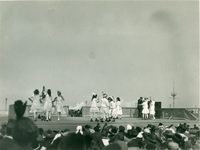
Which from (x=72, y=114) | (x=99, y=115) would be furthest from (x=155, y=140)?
(x=72, y=114)

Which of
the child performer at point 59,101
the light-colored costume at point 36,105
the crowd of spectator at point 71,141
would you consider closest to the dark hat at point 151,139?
the crowd of spectator at point 71,141

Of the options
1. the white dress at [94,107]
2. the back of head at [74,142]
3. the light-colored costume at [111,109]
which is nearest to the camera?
the back of head at [74,142]

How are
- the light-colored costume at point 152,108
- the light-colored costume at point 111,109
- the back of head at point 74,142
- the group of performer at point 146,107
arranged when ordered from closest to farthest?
the back of head at point 74,142
the light-colored costume at point 111,109
the group of performer at point 146,107
the light-colored costume at point 152,108

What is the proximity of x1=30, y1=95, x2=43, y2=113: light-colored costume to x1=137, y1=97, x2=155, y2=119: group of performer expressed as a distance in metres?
8.62

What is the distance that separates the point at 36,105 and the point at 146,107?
9190mm

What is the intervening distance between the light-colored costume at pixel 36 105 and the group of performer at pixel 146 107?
28.3ft

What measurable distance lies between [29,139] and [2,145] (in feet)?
6.22

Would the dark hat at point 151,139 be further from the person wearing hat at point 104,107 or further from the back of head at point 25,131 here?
the person wearing hat at point 104,107

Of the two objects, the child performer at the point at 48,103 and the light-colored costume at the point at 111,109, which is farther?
the light-colored costume at the point at 111,109

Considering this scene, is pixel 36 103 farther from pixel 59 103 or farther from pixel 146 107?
pixel 146 107

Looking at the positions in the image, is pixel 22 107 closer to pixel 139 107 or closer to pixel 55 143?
pixel 55 143

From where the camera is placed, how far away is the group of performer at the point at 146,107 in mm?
20438

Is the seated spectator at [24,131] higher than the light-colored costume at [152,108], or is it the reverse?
the seated spectator at [24,131]

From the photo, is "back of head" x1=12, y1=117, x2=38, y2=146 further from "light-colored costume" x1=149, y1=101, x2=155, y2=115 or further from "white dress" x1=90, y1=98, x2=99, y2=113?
"light-colored costume" x1=149, y1=101, x2=155, y2=115
